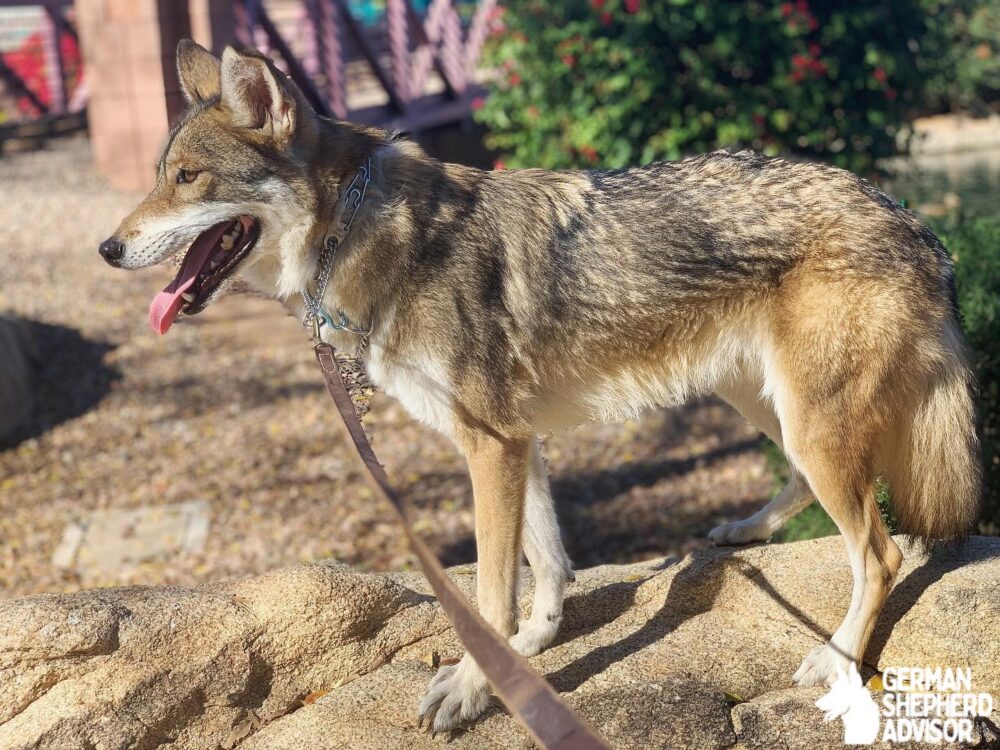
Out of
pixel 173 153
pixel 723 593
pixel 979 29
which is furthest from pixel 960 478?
pixel 979 29

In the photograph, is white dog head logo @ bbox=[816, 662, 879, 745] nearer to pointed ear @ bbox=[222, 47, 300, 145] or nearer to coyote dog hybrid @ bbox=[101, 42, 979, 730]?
coyote dog hybrid @ bbox=[101, 42, 979, 730]

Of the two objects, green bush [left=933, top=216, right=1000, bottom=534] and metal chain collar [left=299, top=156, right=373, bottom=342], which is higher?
metal chain collar [left=299, top=156, right=373, bottom=342]

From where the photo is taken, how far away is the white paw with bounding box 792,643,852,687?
134 inches

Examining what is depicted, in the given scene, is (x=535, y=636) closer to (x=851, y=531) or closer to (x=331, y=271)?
(x=851, y=531)

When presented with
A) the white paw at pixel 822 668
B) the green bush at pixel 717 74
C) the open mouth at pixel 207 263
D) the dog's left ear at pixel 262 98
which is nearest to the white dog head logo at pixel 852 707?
the white paw at pixel 822 668

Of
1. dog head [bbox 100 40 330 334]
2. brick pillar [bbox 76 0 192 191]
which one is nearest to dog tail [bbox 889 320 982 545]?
dog head [bbox 100 40 330 334]

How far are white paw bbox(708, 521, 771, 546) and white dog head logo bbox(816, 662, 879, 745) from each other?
0.97 meters

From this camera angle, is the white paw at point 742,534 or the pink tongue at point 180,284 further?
the white paw at point 742,534

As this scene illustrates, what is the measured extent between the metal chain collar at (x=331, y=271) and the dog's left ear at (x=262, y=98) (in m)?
0.27

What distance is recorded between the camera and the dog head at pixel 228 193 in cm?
325

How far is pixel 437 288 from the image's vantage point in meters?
3.46

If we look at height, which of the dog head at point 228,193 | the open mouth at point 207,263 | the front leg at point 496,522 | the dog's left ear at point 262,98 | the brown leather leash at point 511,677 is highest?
the dog's left ear at point 262,98

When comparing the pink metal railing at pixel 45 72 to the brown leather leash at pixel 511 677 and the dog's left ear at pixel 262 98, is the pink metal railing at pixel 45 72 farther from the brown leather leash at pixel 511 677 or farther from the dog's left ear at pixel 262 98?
the brown leather leash at pixel 511 677

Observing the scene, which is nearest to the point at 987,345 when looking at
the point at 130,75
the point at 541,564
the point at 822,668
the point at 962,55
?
the point at 822,668
